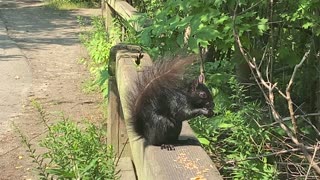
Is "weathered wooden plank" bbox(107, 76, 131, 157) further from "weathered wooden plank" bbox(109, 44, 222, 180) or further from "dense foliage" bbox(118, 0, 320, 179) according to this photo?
"weathered wooden plank" bbox(109, 44, 222, 180)

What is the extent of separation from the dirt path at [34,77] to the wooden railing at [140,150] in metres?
1.03

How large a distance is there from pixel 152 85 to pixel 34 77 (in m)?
6.60

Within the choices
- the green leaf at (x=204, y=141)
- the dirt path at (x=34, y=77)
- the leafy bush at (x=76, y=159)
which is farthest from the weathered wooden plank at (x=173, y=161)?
the dirt path at (x=34, y=77)

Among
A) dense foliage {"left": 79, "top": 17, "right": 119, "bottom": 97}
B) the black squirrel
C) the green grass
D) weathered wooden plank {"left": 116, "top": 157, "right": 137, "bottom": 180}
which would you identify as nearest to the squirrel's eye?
the black squirrel

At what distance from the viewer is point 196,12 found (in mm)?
5430

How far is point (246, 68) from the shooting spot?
640 cm

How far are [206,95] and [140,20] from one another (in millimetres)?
2690

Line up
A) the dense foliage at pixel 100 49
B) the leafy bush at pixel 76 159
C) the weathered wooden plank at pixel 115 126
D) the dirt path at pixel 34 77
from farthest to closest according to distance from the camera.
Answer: the dense foliage at pixel 100 49 < the dirt path at pixel 34 77 < the weathered wooden plank at pixel 115 126 < the leafy bush at pixel 76 159

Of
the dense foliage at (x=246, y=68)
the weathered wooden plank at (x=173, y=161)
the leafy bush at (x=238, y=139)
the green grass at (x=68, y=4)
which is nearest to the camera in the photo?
the weathered wooden plank at (x=173, y=161)

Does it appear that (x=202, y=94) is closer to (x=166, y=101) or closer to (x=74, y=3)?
(x=166, y=101)

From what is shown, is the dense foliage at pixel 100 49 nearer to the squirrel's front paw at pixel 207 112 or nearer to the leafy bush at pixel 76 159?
the leafy bush at pixel 76 159

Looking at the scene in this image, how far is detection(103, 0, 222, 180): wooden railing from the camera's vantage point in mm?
2699

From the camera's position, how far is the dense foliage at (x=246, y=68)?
15.3 feet

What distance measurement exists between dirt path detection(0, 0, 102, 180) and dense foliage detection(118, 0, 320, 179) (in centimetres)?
168
